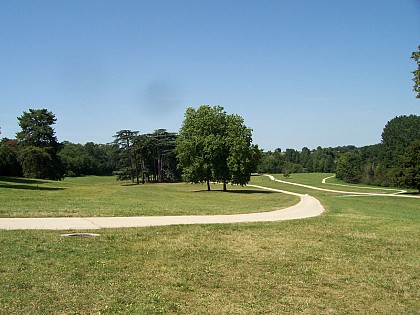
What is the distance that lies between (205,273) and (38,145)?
5814 cm

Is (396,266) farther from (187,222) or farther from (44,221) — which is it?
(44,221)

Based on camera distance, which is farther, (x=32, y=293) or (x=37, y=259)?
(x=37, y=259)

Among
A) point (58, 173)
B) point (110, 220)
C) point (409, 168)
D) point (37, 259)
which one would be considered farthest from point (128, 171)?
point (37, 259)

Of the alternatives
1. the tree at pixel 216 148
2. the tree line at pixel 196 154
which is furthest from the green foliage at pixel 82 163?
the tree at pixel 216 148

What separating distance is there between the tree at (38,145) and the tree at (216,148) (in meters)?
23.6

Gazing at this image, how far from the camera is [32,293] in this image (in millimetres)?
5750

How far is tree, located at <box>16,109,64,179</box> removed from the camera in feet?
183

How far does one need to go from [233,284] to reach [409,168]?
2076 inches

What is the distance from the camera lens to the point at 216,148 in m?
42.8

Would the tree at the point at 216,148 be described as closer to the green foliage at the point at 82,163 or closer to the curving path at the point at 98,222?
the curving path at the point at 98,222

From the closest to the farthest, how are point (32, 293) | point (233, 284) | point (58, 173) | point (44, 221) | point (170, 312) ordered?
point (170, 312) → point (32, 293) → point (233, 284) → point (44, 221) → point (58, 173)

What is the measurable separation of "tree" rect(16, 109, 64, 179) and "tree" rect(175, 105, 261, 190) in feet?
77.3

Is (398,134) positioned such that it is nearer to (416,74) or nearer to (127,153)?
(127,153)

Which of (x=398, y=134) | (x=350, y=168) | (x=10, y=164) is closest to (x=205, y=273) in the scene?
(x=10, y=164)
